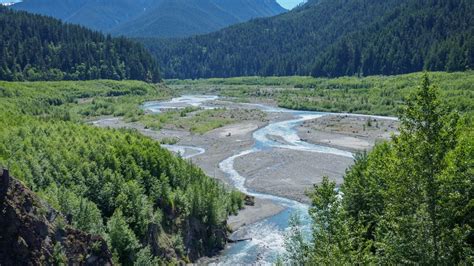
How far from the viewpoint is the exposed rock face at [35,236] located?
102ft

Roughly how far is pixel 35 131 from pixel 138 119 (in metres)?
94.8

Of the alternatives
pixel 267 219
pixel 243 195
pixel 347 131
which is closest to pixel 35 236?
pixel 267 219

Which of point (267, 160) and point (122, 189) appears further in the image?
point (267, 160)

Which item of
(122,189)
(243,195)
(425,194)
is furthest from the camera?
(243,195)

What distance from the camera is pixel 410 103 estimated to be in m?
26.5

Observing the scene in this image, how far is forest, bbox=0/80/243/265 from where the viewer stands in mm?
42312

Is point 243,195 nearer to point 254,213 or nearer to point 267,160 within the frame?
point 254,213

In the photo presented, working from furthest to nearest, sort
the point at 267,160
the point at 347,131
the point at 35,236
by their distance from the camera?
the point at 347,131
the point at 267,160
the point at 35,236

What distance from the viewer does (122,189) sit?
48.7m

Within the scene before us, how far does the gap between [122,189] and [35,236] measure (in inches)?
631

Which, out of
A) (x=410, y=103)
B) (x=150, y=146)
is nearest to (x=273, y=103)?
(x=150, y=146)

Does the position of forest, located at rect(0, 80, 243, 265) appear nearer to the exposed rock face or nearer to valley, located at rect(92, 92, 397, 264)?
the exposed rock face

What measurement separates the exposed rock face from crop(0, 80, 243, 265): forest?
247 centimetres

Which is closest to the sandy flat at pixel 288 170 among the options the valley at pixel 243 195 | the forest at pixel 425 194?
the valley at pixel 243 195
